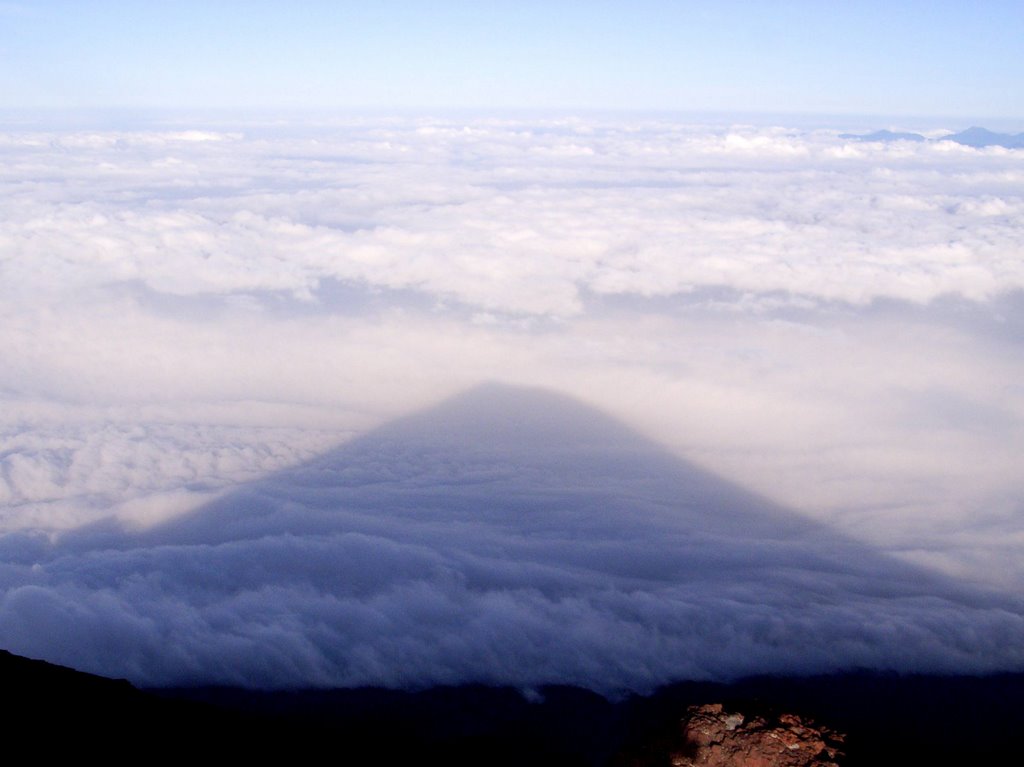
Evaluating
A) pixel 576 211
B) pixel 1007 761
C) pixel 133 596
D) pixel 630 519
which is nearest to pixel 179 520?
pixel 133 596

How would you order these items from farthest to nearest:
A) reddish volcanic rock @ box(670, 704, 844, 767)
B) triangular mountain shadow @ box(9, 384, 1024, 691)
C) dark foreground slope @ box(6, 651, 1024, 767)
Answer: triangular mountain shadow @ box(9, 384, 1024, 691), reddish volcanic rock @ box(670, 704, 844, 767), dark foreground slope @ box(6, 651, 1024, 767)

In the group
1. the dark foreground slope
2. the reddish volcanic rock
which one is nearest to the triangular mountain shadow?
the dark foreground slope

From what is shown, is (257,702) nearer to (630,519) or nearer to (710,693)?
(710,693)

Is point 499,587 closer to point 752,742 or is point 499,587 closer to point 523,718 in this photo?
point 523,718

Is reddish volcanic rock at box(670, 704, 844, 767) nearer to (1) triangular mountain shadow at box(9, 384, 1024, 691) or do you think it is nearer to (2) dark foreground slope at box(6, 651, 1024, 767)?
(2) dark foreground slope at box(6, 651, 1024, 767)

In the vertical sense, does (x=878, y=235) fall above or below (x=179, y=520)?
above

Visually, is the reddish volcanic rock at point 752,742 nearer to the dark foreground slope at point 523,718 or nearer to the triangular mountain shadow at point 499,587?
the dark foreground slope at point 523,718
